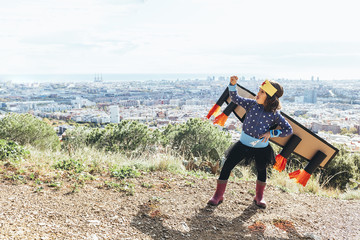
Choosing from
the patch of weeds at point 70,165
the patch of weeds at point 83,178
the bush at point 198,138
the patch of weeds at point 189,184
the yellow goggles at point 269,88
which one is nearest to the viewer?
the yellow goggles at point 269,88

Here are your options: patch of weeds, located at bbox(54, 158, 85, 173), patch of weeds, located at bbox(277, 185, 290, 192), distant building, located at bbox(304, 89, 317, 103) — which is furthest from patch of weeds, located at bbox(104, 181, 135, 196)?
distant building, located at bbox(304, 89, 317, 103)

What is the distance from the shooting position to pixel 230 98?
358 cm

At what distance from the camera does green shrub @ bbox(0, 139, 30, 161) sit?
463 centimetres

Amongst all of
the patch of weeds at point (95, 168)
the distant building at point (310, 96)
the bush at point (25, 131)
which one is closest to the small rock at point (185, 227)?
the patch of weeds at point (95, 168)

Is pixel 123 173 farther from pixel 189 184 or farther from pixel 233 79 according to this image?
pixel 233 79

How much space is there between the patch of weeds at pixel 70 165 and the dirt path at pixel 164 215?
0.56 meters

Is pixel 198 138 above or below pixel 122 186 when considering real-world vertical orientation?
below

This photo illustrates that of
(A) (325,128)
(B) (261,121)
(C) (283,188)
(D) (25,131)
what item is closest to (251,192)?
(C) (283,188)

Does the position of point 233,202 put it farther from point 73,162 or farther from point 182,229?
point 73,162

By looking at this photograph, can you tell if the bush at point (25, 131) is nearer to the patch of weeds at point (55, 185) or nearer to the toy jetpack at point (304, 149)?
the patch of weeds at point (55, 185)

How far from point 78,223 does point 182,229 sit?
1001mm

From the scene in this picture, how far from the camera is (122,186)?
3.81 m

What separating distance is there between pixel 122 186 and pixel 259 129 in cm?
191

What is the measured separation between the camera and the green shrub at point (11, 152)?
4629 millimetres
